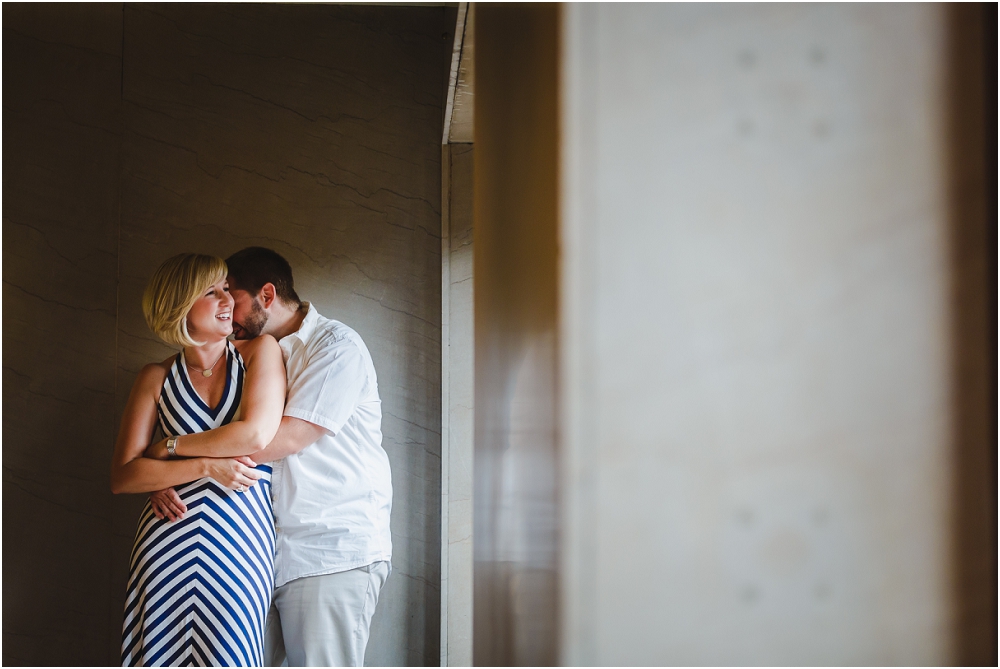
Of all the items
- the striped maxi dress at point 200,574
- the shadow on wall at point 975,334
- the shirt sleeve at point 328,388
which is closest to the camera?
the shadow on wall at point 975,334

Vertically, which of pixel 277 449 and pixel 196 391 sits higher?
pixel 196 391

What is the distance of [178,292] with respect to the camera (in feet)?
4.50

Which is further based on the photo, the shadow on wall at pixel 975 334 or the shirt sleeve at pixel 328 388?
the shirt sleeve at pixel 328 388

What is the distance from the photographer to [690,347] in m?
0.26

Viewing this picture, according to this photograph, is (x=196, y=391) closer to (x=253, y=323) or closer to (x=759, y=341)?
(x=253, y=323)

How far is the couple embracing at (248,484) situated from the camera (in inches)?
48.1

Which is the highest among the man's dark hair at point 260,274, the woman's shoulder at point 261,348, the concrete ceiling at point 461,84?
the concrete ceiling at point 461,84

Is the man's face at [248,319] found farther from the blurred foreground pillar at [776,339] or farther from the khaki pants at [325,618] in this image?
the blurred foreground pillar at [776,339]

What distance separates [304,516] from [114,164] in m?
1.07

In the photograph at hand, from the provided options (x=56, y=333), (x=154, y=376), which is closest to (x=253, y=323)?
(x=154, y=376)

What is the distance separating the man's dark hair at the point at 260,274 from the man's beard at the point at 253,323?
0.16 feet

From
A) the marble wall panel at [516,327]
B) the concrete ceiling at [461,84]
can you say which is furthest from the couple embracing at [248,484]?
the marble wall panel at [516,327]

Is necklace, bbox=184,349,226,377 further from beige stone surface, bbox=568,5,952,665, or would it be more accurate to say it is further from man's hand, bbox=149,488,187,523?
beige stone surface, bbox=568,5,952,665

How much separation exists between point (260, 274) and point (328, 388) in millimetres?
412
